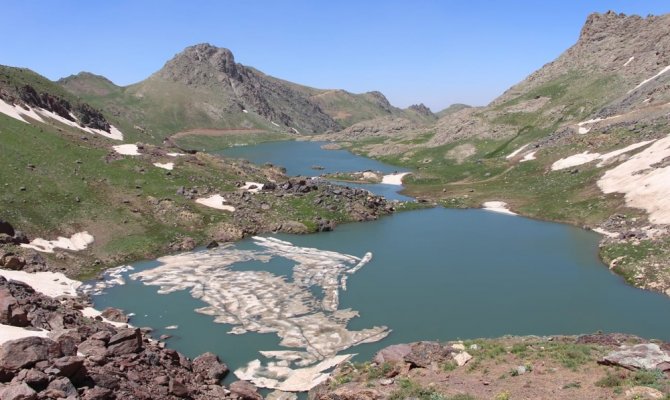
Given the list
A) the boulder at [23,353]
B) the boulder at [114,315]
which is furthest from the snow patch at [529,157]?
the boulder at [23,353]

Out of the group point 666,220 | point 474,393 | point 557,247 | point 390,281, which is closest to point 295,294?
point 390,281

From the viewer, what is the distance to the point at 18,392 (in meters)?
22.1

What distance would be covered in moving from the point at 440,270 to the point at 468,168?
74.8 m

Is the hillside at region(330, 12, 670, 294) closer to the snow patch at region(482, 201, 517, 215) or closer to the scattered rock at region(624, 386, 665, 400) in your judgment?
the snow patch at region(482, 201, 517, 215)

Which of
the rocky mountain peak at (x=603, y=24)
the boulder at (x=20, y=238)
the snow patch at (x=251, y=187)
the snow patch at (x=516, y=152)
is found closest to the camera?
the boulder at (x=20, y=238)

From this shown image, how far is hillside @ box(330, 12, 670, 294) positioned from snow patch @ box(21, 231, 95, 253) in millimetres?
58060

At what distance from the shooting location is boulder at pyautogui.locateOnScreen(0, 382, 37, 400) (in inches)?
861

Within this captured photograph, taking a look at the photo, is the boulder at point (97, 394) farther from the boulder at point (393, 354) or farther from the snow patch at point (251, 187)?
the snow patch at point (251, 187)

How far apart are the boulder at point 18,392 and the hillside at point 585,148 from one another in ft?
162

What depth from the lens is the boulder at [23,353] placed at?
24.3 metres

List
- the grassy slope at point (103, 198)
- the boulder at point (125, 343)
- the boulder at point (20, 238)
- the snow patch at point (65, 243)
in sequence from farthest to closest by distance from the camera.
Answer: the grassy slope at point (103, 198)
the snow patch at point (65, 243)
the boulder at point (20, 238)
the boulder at point (125, 343)

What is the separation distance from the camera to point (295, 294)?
49.3m

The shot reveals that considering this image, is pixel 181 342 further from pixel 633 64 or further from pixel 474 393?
pixel 633 64

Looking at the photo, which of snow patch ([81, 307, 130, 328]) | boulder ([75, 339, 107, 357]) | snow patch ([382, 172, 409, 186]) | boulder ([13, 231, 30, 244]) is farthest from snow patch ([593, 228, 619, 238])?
boulder ([13, 231, 30, 244])
